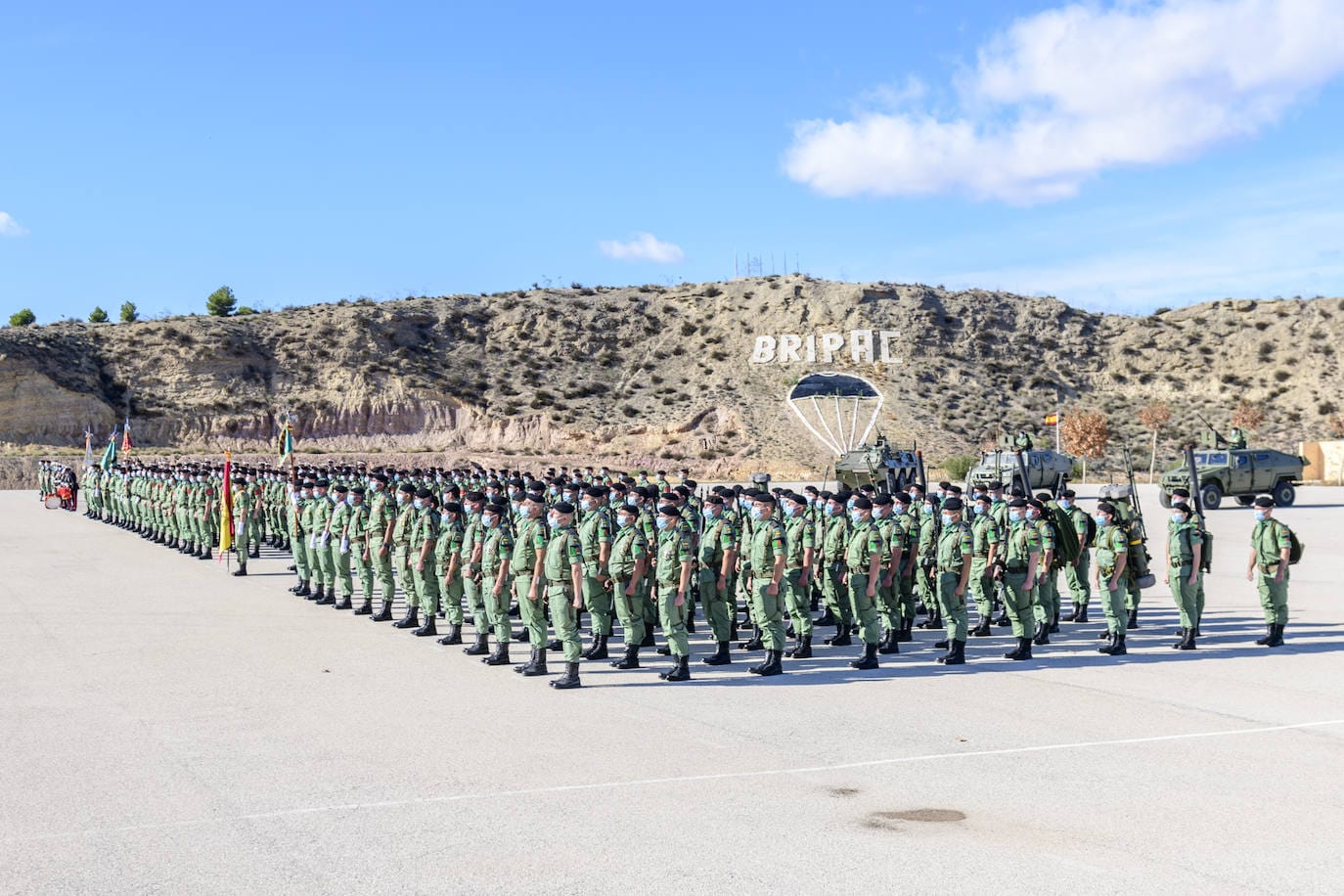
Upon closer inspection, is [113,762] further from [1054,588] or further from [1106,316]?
[1106,316]

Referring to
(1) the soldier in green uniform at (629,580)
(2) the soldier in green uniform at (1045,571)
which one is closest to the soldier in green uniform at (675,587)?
(1) the soldier in green uniform at (629,580)

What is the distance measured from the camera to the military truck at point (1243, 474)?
35.3 m

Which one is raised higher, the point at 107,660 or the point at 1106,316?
the point at 1106,316

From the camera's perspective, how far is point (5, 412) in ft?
204

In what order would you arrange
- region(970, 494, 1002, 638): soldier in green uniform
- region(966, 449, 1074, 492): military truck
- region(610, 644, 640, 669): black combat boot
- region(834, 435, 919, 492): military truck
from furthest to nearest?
region(966, 449, 1074, 492): military truck → region(834, 435, 919, 492): military truck → region(970, 494, 1002, 638): soldier in green uniform → region(610, 644, 640, 669): black combat boot

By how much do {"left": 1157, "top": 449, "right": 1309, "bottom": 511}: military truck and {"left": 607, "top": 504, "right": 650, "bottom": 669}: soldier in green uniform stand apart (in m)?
27.5

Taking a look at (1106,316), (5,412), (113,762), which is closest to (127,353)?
(5,412)

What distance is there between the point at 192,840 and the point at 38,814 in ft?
3.57

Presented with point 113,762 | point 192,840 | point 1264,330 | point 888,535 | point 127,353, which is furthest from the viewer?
point 1264,330

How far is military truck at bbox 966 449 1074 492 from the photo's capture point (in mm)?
35963

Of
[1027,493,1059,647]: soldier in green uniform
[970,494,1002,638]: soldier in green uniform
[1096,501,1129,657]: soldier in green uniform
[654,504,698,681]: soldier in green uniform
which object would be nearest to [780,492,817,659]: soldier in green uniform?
[654,504,698,681]: soldier in green uniform

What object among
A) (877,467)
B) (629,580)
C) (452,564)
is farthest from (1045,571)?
(877,467)

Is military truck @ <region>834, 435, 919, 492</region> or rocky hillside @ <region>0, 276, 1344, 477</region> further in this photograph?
rocky hillside @ <region>0, 276, 1344, 477</region>

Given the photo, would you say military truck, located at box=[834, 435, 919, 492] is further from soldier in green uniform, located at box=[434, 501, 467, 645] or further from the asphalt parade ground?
soldier in green uniform, located at box=[434, 501, 467, 645]
